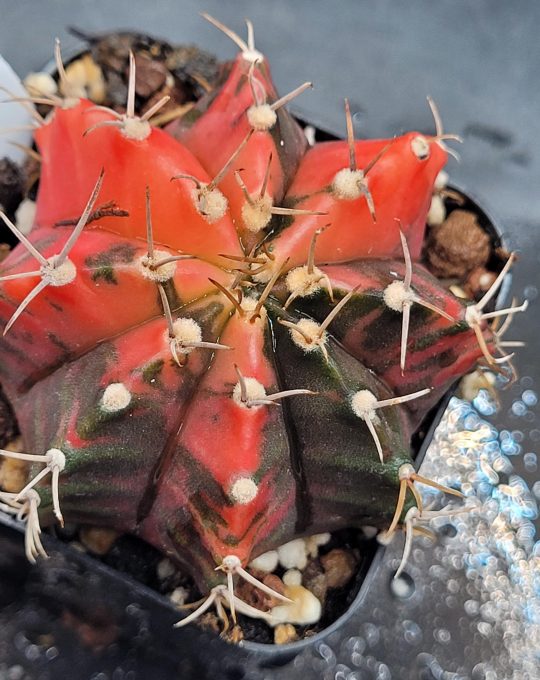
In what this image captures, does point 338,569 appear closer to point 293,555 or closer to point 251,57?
point 293,555

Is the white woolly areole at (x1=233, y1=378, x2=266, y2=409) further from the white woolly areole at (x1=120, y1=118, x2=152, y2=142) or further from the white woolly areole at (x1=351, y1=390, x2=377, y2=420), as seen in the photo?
the white woolly areole at (x1=120, y1=118, x2=152, y2=142)

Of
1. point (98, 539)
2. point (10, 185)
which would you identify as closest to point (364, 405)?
point (98, 539)

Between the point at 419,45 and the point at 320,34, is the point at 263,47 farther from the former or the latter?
the point at 419,45

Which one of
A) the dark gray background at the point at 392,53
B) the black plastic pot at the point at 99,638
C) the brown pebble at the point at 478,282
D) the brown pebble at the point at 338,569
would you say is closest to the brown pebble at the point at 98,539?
the black plastic pot at the point at 99,638

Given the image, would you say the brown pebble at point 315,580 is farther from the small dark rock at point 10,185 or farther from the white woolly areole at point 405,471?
the small dark rock at point 10,185

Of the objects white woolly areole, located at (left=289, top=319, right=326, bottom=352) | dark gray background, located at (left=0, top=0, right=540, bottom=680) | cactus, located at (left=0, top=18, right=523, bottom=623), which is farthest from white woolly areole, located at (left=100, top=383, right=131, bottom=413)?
dark gray background, located at (left=0, top=0, right=540, bottom=680)

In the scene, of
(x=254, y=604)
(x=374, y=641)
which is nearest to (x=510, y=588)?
(x=374, y=641)
